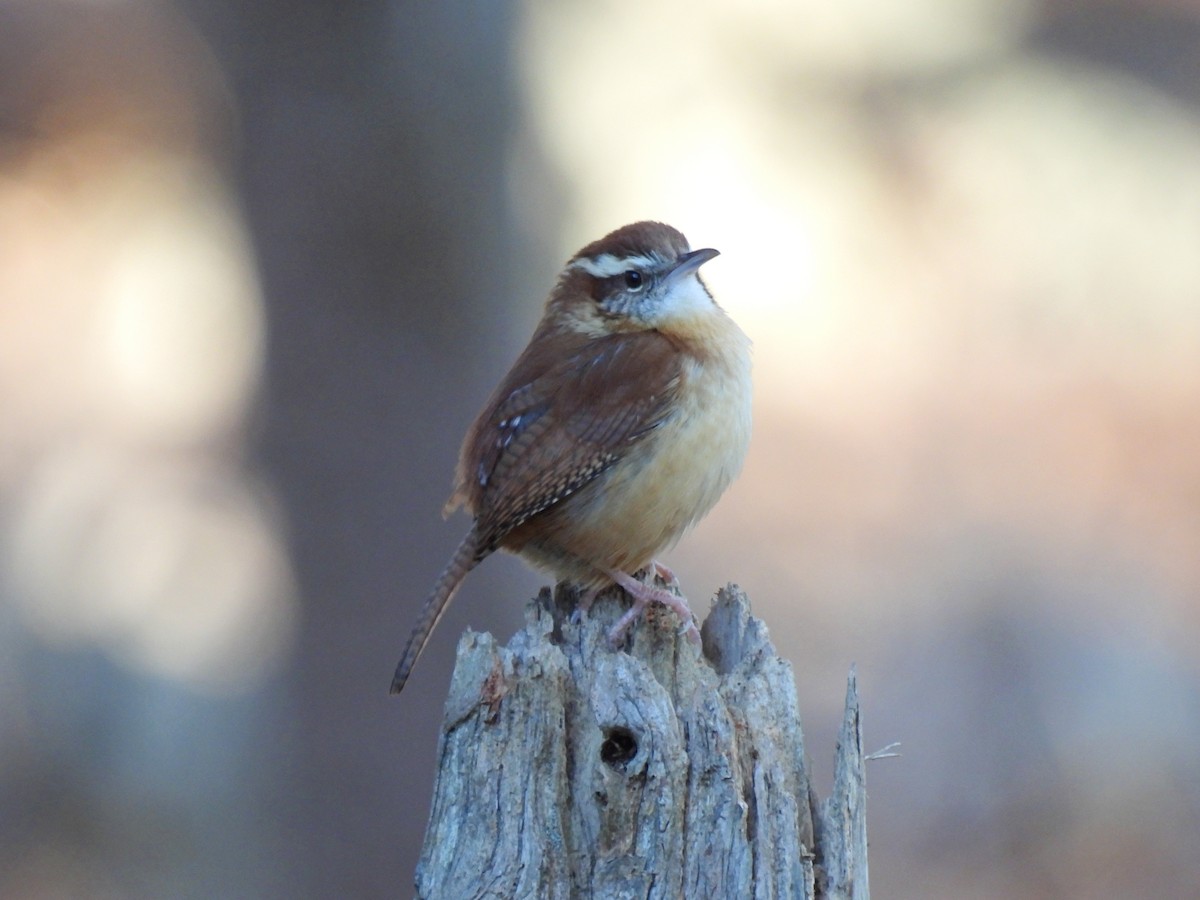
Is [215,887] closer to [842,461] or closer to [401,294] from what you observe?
[401,294]

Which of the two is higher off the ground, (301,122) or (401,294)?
(301,122)

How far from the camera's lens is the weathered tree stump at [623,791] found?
95.9 inches

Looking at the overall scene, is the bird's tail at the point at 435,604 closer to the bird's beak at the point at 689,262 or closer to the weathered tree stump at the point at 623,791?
the weathered tree stump at the point at 623,791

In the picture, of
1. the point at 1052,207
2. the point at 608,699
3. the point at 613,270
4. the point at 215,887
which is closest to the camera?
the point at 608,699

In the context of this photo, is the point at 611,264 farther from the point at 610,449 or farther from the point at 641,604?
the point at 641,604

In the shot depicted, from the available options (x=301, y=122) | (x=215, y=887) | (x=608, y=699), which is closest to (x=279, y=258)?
(x=301, y=122)

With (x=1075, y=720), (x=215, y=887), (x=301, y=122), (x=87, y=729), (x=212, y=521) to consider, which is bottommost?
(x=215, y=887)

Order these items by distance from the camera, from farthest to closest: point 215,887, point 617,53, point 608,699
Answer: point 617,53
point 215,887
point 608,699

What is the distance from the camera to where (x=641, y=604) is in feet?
10.7

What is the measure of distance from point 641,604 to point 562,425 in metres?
0.54

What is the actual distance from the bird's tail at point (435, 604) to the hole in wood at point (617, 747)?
26.1 inches

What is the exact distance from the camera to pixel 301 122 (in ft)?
19.4

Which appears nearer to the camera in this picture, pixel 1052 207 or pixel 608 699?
pixel 608 699

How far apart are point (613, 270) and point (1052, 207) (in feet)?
17.0
